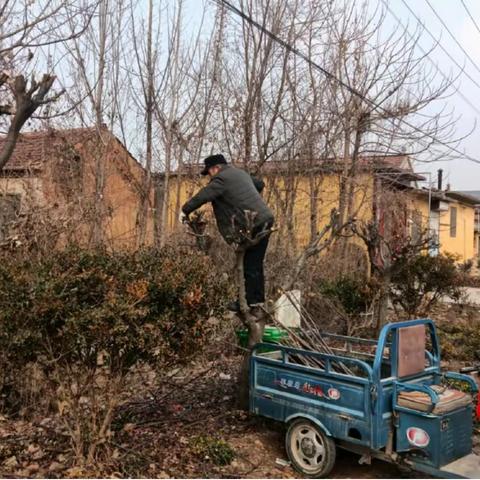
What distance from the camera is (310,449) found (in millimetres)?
4160

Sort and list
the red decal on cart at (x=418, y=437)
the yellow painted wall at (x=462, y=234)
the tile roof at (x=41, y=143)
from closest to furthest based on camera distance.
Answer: the red decal on cart at (x=418, y=437)
the tile roof at (x=41, y=143)
the yellow painted wall at (x=462, y=234)

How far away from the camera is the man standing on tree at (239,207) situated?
4887mm

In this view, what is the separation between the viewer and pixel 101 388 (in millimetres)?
3887

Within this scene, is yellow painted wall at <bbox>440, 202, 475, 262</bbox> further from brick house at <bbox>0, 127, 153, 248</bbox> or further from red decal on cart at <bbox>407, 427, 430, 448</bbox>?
red decal on cart at <bbox>407, 427, 430, 448</bbox>

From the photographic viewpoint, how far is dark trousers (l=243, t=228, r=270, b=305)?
5148mm

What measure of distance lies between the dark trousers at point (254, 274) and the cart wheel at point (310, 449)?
1368 millimetres

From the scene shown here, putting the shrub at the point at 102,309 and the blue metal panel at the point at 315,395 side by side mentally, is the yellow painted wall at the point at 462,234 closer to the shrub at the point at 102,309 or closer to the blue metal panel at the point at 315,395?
the blue metal panel at the point at 315,395

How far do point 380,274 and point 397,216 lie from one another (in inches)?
230

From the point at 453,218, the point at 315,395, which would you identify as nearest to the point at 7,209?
the point at 315,395

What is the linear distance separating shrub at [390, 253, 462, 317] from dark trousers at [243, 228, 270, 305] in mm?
4808

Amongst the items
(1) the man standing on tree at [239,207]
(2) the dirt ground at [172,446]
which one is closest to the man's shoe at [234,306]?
(1) the man standing on tree at [239,207]

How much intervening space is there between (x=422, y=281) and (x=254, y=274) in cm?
520

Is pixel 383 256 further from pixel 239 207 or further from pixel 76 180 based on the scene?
pixel 76 180

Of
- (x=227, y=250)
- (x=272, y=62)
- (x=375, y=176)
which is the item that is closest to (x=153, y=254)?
(x=227, y=250)
